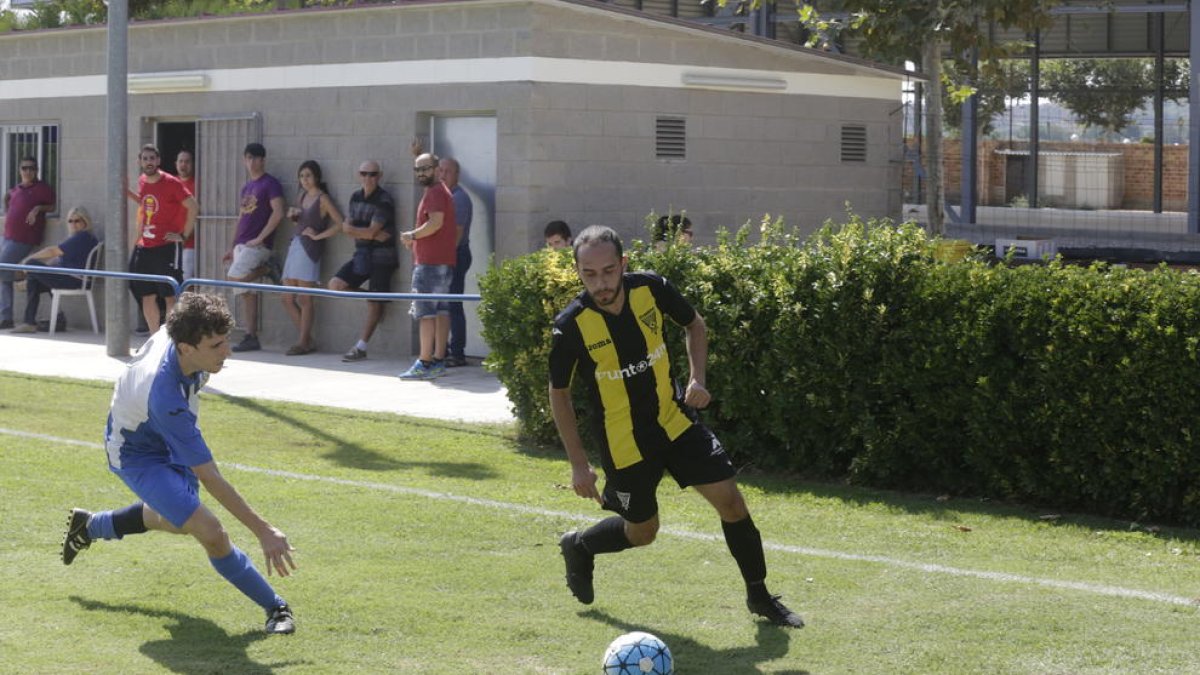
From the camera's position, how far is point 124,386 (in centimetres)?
686

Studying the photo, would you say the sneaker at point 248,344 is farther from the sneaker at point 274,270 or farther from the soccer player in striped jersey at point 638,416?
the soccer player in striped jersey at point 638,416

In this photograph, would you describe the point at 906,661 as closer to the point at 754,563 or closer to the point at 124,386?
the point at 754,563

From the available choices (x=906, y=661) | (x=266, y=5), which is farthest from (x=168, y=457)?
(x=266, y=5)

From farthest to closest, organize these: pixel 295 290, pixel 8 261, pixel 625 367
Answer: pixel 8 261 → pixel 295 290 → pixel 625 367

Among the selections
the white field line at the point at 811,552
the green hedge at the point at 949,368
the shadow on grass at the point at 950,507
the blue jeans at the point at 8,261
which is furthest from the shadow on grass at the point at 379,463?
the blue jeans at the point at 8,261

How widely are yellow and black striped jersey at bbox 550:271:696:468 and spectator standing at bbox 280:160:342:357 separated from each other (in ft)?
35.0

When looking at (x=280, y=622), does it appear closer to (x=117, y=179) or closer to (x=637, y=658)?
(x=637, y=658)

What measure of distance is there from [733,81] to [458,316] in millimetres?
3873

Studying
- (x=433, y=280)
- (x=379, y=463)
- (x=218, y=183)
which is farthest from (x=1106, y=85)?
(x=379, y=463)

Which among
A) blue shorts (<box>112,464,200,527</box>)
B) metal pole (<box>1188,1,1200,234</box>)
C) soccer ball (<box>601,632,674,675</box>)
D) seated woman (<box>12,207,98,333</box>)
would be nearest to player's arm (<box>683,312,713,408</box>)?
soccer ball (<box>601,632,674,675</box>)

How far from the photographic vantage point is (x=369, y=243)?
16969 millimetres

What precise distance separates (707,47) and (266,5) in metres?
5.48

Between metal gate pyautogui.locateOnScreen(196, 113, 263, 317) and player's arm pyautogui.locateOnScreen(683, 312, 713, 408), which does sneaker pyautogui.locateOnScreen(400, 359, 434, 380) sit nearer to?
metal gate pyautogui.locateOnScreen(196, 113, 263, 317)

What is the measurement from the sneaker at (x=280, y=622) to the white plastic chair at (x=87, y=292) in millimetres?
13897
